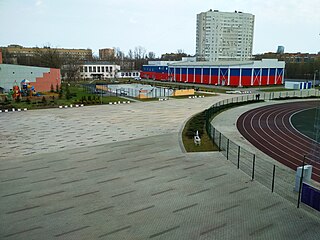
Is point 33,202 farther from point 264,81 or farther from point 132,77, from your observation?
point 132,77

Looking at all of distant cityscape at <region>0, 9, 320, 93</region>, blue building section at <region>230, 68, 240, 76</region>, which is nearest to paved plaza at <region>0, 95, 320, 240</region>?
distant cityscape at <region>0, 9, 320, 93</region>

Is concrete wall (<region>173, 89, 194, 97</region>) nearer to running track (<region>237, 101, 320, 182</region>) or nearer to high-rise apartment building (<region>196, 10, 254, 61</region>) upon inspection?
running track (<region>237, 101, 320, 182</region>)

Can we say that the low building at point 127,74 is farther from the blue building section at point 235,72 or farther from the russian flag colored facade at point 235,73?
the blue building section at point 235,72

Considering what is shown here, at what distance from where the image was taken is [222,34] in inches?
5797

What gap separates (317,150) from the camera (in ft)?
63.7

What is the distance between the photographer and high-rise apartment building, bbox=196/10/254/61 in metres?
146

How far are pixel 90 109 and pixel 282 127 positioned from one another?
24.6 metres

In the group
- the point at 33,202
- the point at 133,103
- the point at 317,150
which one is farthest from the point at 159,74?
the point at 33,202

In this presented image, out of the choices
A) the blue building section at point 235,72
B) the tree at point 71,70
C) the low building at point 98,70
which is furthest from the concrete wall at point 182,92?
the low building at point 98,70

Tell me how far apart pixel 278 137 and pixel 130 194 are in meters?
15.5

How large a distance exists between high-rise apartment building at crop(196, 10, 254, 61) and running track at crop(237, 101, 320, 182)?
113843 mm

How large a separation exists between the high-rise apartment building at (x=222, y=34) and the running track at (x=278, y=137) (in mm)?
113843

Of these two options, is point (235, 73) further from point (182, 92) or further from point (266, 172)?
point (266, 172)

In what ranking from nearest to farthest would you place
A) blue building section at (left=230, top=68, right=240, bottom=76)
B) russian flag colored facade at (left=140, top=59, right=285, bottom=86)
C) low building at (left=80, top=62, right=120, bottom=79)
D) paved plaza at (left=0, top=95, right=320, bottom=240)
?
paved plaza at (left=0, top=95, right=320, bottom=240), blue building section at (left=230, top=68, right=240, bottom=76), russian flag colored facade at (left=140, top=59, right=285, bottom=86), low building at (left=80, top=62, right=120, bottom=79)
